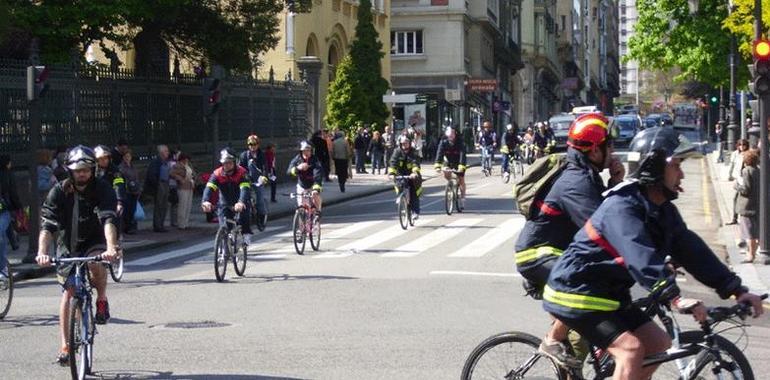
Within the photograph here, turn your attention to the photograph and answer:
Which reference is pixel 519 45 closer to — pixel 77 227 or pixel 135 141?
pixel 135 141

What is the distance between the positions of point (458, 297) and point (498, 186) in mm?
24382

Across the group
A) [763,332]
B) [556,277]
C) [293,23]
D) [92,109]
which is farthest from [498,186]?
[556,277]

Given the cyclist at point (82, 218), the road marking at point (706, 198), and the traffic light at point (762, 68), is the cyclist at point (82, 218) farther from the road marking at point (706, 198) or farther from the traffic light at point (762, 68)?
the road marking at point (706, 198)

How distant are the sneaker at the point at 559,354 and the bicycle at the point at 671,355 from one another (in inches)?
1.4

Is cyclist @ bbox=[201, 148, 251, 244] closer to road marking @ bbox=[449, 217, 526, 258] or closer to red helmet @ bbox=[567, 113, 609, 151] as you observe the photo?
road marking @ bbox=[449, 217, 526, 258]

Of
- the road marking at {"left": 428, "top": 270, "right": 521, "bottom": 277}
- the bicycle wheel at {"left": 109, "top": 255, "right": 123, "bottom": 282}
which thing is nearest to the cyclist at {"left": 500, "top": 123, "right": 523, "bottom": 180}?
the road marking at {"left": 428, "top": 270, "right": 521, "bottom": 277}

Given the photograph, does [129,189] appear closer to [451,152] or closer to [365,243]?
[365,243]

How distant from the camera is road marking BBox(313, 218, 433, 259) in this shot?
20.3 m

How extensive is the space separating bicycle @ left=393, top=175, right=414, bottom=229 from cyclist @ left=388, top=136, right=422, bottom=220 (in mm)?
60

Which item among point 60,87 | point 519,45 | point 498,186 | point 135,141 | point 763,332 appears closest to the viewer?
point 763,332

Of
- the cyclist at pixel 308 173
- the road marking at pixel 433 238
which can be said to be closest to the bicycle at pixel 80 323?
the road marking at pixel 433 238

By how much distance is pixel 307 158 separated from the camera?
69.2ft

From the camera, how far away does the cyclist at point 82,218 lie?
1002cm

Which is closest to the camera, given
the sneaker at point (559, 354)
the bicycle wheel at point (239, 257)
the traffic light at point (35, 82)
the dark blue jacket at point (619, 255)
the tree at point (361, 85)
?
the dark blue jacket at point (619, 255)
